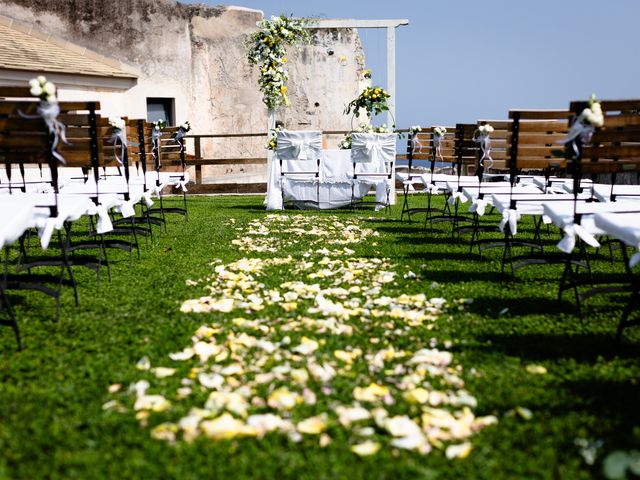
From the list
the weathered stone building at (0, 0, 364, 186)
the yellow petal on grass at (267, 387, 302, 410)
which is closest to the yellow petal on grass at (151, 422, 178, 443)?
the yellow petal on grass at (267, 387, 302, 410)

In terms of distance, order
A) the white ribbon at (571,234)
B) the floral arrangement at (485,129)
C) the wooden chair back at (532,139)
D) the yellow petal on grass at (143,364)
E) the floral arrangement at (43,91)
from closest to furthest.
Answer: the yellow petal on grass at (143,364)
the white ribbon at (571,234)
the floral arrangement at (43,91)
the wooden chair back at (532,139)
the floral arrangement at (485,129)

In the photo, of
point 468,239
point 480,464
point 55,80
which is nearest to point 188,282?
point 480,464

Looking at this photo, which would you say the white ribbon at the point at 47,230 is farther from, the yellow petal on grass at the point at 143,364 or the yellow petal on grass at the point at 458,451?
the yellow petal on grass at the point at 458,451

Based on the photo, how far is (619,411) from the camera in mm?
2326

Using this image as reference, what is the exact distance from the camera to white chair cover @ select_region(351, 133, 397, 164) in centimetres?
974

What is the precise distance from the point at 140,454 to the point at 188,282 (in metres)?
2.60

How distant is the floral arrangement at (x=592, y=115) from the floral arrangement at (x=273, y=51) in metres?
7.78

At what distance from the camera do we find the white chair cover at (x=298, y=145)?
32.1ft

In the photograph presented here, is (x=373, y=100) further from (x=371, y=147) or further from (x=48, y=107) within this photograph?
(x=48, y=107)

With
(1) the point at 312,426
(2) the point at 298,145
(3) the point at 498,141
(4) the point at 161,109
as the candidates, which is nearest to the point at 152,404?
(1) the point at 312,426

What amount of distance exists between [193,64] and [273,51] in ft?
21.2

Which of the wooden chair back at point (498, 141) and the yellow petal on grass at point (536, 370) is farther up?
the wooden chair back at point (498, 141)

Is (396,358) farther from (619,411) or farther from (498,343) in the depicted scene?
(619,411)

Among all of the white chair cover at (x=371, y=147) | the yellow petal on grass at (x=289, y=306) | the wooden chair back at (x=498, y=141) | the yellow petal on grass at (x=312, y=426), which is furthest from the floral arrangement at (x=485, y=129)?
the white chair cover at (x=371, y=147)
